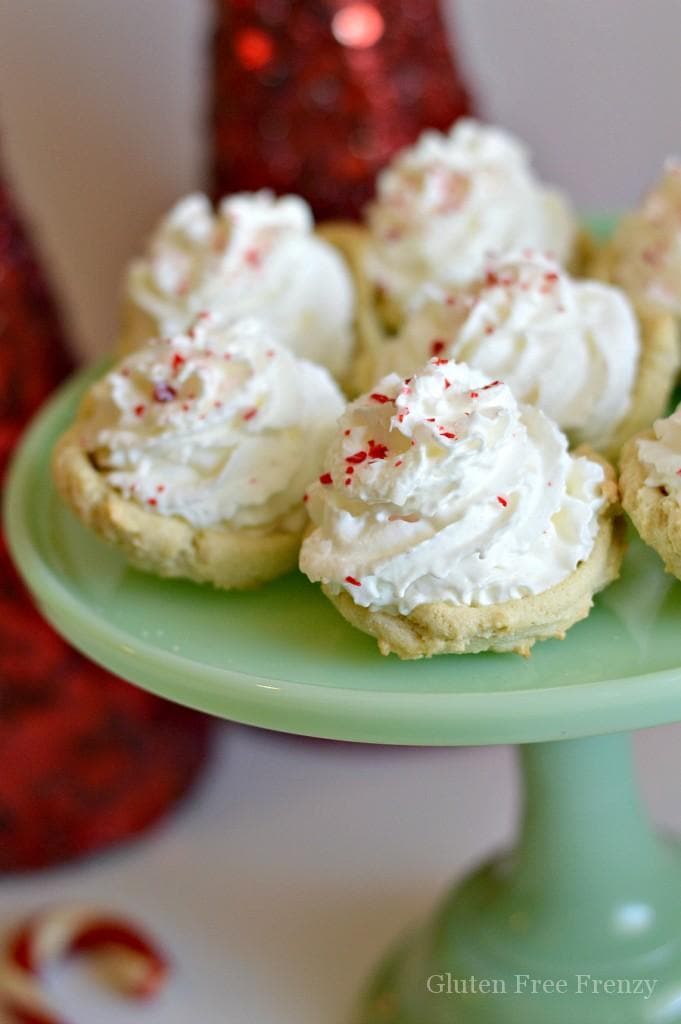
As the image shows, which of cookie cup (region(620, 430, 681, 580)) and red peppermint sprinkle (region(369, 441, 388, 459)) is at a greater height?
red peppermint sprinkle (region(369, 441, 388, 459))

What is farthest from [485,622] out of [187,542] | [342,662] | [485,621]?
[187,542]

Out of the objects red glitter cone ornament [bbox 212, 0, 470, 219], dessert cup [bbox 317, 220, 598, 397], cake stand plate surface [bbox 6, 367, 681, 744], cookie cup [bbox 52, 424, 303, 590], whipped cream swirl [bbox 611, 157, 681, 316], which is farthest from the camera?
red glitter cone ornament [bbox 212, 0, 470, 219]

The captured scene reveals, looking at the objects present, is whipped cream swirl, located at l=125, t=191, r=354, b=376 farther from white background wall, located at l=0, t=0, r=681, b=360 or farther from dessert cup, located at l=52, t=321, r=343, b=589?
white background wall, located at l=0, t=0, r=681, b=360

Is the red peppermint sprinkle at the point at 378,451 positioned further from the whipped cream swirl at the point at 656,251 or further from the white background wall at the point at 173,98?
the white background wall at the point at 173,98

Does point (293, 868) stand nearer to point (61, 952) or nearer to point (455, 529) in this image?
point (61, 952)

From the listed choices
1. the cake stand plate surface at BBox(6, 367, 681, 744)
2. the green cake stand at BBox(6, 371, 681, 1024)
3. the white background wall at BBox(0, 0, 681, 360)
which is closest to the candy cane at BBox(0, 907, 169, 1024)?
the green cake stand at BBox(6, 371, 681, 1024)
